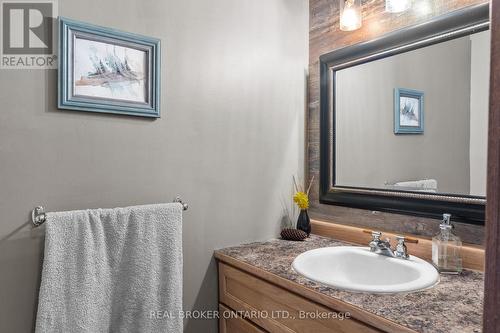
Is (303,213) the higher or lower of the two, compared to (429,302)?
higher

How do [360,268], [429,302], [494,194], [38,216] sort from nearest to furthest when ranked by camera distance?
[494,194] → [429,302] → [38,216] → [360,268]

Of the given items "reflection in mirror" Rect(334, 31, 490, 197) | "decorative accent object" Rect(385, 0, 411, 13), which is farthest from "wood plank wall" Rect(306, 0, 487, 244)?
"reflection in mirror" Rect(334, 31, 490, 197)

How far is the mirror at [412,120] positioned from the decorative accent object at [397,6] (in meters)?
0.10

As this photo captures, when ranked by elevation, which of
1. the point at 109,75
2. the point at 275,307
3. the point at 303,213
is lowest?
the point at 275,307


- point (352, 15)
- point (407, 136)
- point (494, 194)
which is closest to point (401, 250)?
point (407, 136)

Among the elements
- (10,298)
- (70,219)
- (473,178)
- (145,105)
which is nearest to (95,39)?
(145,105)

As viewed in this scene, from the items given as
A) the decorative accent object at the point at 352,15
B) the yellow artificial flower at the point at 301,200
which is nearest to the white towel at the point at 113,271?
the yellow artificial flower at the point at 301,200

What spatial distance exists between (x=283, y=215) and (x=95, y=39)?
1.16 metres

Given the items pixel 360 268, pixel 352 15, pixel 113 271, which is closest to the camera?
pixel 113 271

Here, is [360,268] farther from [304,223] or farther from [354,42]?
[354,42]

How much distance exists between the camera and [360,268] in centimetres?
132

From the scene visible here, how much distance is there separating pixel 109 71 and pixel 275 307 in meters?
1.05

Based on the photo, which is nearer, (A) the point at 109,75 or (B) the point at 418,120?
(A) the point at 109,75

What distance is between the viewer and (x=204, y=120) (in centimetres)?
146
